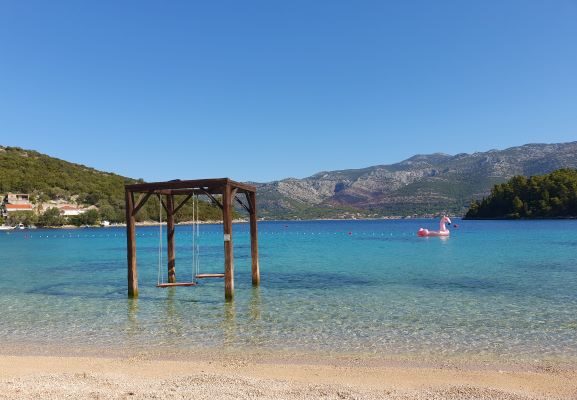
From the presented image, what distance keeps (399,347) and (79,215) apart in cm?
16272

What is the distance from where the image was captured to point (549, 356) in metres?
9.59

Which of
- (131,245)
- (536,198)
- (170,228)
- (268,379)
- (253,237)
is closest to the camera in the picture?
(268,379)

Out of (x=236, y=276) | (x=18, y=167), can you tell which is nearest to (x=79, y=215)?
(x=18, y=167)

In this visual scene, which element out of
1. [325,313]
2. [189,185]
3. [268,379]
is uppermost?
[189,185]

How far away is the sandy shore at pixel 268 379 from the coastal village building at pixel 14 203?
157890 millimetres

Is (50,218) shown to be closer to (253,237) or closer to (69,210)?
(69,210)

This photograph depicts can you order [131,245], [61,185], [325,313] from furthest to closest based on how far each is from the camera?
1. [61,185]
2. [131,245]
3. [325,313]

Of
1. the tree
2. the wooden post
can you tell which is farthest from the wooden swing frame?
the tree

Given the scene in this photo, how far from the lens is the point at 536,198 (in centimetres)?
15050

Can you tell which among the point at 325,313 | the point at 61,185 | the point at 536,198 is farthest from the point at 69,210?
the point at 325,313

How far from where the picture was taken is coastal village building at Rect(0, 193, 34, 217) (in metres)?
148

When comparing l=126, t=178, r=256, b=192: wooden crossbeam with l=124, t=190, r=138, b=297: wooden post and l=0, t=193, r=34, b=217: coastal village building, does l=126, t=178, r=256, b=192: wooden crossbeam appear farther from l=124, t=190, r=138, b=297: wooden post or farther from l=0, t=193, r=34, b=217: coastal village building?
l=0, t=193, r=34, b=217: coastal village building

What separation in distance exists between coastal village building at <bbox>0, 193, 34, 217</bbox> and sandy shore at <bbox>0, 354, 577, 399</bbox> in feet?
518

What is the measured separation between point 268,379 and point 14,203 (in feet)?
540
